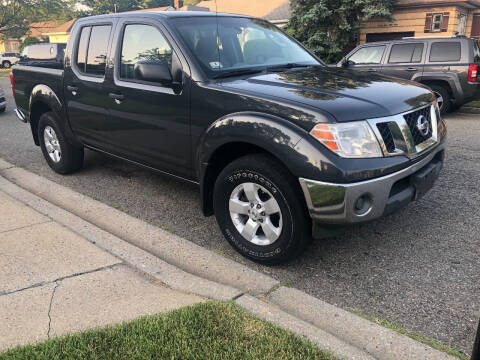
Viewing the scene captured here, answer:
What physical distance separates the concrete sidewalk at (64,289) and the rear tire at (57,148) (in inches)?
73.3

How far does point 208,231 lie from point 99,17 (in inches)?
106

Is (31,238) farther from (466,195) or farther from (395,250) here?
(466,195)

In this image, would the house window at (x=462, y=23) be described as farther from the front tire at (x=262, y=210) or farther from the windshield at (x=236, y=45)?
the front tire at (x=262, y=210)

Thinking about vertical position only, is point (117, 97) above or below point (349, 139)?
above

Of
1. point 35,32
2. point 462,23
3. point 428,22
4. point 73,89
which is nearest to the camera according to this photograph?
point 73,89

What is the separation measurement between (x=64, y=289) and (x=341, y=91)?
2.45m

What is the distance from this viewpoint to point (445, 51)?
9.67 metres

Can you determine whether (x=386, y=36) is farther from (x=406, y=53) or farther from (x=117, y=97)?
(x=117, y=97)

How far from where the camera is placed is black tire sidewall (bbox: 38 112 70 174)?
18.2 ft

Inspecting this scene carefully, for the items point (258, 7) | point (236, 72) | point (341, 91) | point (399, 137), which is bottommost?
point (399, 137)

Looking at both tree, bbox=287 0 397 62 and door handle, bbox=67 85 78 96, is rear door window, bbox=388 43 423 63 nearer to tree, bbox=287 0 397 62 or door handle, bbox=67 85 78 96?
door handle, bbox=67 85 78 96

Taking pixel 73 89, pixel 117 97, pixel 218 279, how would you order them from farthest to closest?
pixel 73 89
pixel 117 97
pixel 218 279

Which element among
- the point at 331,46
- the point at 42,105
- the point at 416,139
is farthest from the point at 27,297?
the point at 331,46

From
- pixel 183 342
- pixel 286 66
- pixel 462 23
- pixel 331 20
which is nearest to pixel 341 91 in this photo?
pixel 286 66
